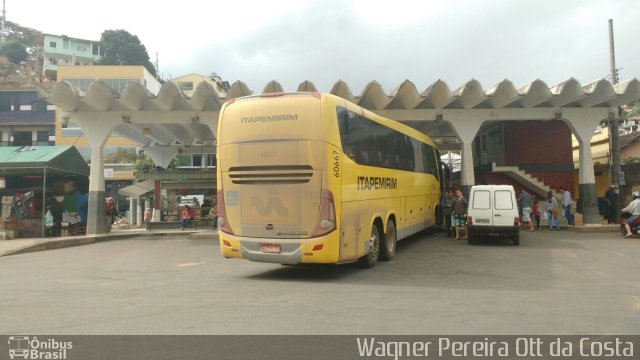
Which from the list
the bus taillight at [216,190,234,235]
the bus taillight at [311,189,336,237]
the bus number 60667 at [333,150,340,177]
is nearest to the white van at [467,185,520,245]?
the bus number 60667 at [333,150,340,177]

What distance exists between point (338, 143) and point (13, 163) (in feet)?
53.3

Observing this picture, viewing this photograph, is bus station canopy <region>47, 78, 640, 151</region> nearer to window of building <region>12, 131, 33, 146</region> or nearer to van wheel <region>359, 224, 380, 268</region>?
van wheel <region>359, 224, 380, 268</region>

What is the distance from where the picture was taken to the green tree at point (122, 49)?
282 feet

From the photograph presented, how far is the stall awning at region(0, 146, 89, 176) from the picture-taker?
19.3 meters

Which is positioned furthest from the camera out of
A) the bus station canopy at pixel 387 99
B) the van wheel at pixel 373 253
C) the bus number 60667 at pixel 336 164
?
the bus station canopy at pixel 387 99

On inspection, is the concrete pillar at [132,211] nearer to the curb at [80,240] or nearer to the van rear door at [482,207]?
the curb at [80,240]

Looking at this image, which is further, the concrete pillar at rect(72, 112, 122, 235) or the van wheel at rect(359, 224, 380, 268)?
the concrete pillar at rect(72, 112, 122, 235)

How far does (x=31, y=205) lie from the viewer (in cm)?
2227

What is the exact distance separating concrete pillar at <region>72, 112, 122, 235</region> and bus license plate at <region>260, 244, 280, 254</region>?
13.1 m

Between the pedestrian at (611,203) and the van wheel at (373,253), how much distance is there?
46.5 ft

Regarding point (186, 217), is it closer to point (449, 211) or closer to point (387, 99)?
point (387, 99)

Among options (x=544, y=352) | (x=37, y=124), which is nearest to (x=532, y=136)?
(x=544, y=352)

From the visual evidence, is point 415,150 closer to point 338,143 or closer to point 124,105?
point 338,143

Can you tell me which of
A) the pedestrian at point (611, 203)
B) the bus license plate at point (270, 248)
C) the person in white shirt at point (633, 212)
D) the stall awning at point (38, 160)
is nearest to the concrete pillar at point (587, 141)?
the pedestrian at point (611, 203)
